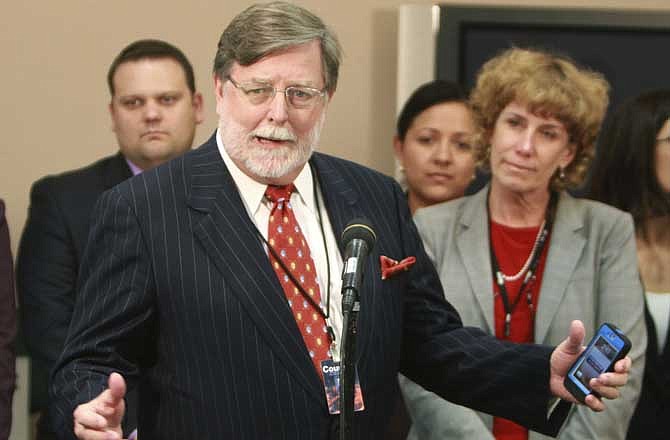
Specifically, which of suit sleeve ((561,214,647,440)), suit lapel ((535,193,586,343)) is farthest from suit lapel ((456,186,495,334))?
suit sleeve ((561,214,647,440))

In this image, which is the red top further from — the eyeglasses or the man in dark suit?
the man in dark suit

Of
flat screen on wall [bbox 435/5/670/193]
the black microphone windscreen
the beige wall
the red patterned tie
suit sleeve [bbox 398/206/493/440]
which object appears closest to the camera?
the black microphone windscreen

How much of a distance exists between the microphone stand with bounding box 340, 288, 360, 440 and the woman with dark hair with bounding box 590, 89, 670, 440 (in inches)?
67.3

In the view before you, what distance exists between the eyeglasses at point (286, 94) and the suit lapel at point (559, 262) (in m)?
0.97

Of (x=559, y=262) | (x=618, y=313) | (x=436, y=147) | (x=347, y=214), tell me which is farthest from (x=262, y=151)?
(x=436, y=147)

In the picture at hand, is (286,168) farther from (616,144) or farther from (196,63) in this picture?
(196,63)

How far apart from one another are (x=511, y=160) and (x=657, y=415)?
0.91 m

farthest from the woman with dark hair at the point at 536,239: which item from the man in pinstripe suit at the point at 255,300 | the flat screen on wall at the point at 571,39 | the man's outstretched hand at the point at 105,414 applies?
the flat screen on wall at the point at 571,39

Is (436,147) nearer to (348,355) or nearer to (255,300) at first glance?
(255,300)

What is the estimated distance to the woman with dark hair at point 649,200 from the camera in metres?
3.28

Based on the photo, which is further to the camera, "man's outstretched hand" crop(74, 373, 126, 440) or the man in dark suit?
the man in dark suit

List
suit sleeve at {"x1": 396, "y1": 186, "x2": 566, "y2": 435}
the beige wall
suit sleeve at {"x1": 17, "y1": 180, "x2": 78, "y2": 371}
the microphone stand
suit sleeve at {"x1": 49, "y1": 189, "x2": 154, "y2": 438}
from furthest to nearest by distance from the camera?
the beige wall
suit sleeve at {"x1": 17, "y1": 180, "x2": 78, "y2": 371}
suit sleeve at {"x1": 396, "y1": 186, "x2": 566, "y2": 435}
suit sleeve at {"x1": 49, "y1": 189, "x2": 154, "y2": 438}
the microphone stand

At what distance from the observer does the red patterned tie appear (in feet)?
7.11

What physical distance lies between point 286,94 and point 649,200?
1.60 m
